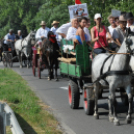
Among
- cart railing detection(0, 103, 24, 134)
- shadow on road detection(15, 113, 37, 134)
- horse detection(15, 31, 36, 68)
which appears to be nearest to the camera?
cart railing detection(0, 103, 24, 134)

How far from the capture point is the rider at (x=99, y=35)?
9.10 meters

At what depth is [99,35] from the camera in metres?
9.12

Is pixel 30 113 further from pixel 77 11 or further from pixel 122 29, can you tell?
pixel 77 11

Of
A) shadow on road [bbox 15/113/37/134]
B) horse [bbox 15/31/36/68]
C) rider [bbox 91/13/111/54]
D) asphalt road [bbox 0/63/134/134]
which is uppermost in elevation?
rider [bbox 91/13/111/54]

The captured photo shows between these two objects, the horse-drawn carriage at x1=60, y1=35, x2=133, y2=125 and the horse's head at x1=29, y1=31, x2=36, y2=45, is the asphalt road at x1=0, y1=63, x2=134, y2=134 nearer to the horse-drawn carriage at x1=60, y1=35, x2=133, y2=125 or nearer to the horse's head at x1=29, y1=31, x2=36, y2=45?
the horse-drawn carriage at x1=60, y1=35, x2=133, y2=125

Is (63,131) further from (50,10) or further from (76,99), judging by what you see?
(50,10)

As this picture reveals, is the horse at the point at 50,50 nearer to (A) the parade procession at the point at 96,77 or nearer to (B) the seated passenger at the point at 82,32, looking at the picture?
(A) the parade procession at the point at 96,77

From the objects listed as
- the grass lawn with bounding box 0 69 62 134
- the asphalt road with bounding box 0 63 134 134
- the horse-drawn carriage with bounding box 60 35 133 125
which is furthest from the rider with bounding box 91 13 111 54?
the grass lawn with bounding box 0 69 62 134

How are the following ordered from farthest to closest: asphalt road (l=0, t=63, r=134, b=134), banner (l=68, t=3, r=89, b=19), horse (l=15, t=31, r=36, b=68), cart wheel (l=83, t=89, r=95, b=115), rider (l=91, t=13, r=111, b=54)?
horse (l=15, t=31, r=36, b=68) < banner (l=68, t=3, r=89, b=19) < rider (l=91, t=13, r=111, b=54) < cart wheel (l=83, t=89, r=95, b=115) < asphalt road (l=0, t=63, r=134, b=134)

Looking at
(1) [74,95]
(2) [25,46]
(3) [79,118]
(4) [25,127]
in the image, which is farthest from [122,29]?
(2) [25,46]

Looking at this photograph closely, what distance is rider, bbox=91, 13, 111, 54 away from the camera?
9102 mm

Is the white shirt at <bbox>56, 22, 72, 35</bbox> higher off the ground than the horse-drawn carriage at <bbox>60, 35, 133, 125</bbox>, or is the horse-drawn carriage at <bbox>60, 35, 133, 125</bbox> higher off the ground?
the white shirt at <bbox>56, 22, 72, 35</bbox>

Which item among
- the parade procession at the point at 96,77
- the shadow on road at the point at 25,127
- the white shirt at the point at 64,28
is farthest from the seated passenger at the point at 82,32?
the shadow on road at the point at 25,127

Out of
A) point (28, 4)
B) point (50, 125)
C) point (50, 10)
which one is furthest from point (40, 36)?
point (28, 4)
